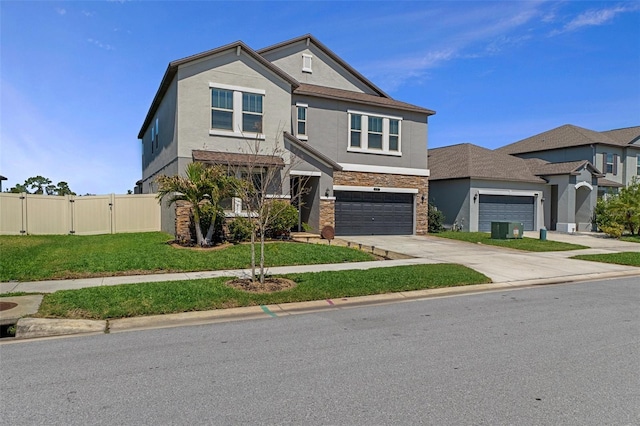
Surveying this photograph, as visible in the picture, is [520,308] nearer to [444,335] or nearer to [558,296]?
[558,296]

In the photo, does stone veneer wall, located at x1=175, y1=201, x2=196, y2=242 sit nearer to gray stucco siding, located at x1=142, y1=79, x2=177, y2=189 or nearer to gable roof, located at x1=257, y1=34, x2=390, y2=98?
gray stucco siding, located at x1=142, y1=79, x2=177, y2=189

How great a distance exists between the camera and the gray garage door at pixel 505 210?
27328 millimetres

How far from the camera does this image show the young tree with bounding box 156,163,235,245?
15258 mm

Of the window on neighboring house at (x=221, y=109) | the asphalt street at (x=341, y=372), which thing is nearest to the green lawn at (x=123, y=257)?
the asphalt street at (x=341, y=372)

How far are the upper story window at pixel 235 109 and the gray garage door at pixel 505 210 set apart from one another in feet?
51.3

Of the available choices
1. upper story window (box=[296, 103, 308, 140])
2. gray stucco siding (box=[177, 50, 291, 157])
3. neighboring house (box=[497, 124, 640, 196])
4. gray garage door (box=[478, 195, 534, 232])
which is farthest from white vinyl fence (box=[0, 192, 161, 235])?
neighboring house (box=[497, 124, 640, 196])

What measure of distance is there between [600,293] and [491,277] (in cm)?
254

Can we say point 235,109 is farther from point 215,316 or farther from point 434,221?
point 434,221

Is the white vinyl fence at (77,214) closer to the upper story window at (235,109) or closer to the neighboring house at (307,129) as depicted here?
the neighboring house at (307,129)

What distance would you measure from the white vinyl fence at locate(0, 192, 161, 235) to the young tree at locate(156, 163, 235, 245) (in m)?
5.59

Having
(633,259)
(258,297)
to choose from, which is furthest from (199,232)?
(633,259)

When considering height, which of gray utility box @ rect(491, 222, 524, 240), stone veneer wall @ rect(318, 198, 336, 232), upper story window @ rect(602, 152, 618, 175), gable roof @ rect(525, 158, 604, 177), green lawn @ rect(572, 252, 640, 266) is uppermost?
upper story window @ rect(602, 152, 618, 175)

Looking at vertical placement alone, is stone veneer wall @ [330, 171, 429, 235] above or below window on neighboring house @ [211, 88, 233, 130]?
below

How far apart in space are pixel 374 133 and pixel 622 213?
16386 mm
